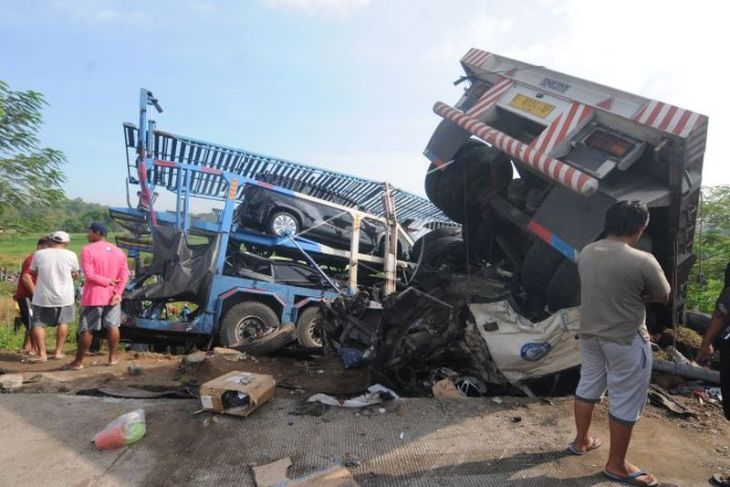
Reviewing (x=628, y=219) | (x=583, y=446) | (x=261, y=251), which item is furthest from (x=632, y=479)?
(x=261, y=251)

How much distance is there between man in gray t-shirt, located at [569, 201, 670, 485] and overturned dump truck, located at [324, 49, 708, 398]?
32.9 inches

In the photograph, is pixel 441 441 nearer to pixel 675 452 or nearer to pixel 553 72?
pixel 675 452

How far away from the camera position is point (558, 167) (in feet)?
11.5

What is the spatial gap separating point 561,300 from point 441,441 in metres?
1.57

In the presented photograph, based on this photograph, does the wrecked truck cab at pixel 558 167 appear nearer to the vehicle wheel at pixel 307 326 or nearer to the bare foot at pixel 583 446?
the bare foot at pixel 583 446

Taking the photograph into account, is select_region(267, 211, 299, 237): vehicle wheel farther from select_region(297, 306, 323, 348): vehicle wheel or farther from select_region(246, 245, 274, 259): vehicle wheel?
select_region(297, 306, 323, 348): vehicle wheel

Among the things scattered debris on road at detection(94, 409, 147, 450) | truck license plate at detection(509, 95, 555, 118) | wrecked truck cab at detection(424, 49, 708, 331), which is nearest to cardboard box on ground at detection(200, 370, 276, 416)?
scattered debris on road at detection(94, 409, 147, 450)

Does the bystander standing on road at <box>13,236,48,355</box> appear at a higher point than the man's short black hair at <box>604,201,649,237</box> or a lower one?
lower

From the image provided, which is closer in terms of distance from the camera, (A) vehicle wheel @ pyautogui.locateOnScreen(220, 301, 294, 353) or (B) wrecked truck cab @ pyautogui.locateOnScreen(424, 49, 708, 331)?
(B) wrecked truck cab @ pyautogui.locateOnScreen(424, 49, 708, 331)

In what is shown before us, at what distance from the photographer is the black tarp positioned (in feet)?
19.4

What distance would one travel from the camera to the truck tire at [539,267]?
3865mm

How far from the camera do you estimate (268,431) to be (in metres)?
2.97

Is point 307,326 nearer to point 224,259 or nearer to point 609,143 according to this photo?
point 224,259

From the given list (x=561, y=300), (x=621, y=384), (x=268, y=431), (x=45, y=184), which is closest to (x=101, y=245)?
(x=268, y=431)
